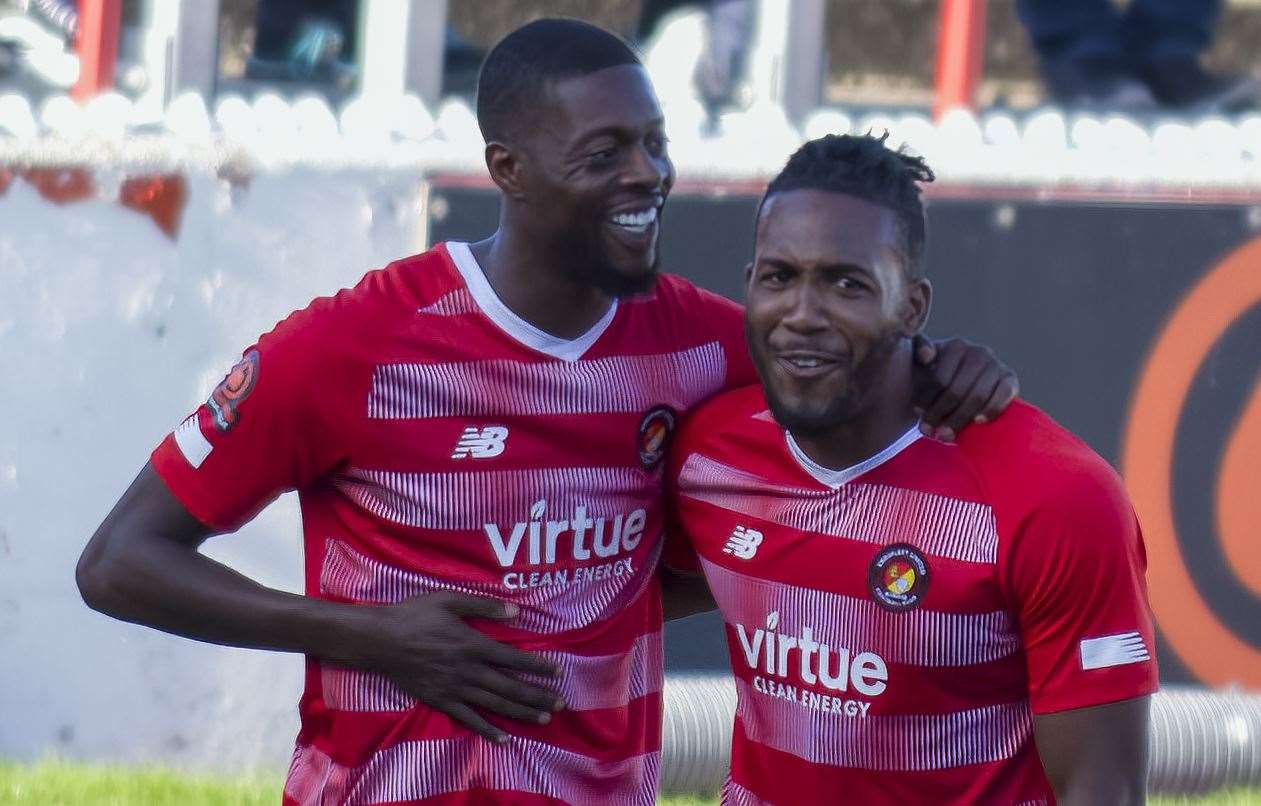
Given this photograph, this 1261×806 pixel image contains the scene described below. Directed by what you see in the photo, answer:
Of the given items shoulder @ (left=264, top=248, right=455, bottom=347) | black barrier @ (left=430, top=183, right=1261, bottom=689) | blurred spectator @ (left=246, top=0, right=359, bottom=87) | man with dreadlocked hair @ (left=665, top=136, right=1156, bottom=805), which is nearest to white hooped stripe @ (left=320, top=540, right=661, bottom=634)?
man with dreadlocked hair @ (left=665, top=136, right=1156, bottom=805)

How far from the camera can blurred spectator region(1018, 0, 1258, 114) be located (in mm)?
6699

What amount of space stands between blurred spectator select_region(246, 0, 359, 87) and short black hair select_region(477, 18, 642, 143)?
303 centimetres

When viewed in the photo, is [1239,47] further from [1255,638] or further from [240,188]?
[240,188]

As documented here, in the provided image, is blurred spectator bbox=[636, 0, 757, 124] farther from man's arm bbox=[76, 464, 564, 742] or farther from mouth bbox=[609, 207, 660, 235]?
man's arm bbox=[76, 464, 564, 742]

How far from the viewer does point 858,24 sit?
805cm

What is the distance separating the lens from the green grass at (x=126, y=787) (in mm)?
4812

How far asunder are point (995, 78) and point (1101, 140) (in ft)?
5.53

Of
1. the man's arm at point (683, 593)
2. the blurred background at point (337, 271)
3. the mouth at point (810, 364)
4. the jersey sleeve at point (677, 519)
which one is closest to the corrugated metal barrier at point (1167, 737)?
the blurred background at point (337, 271)

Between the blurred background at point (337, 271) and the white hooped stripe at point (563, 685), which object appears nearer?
the white hooped stripe at point (563, 685)

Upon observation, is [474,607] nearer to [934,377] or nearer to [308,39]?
[934,377]

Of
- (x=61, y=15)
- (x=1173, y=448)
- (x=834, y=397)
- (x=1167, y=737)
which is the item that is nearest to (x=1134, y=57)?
(x=1173, y=448)

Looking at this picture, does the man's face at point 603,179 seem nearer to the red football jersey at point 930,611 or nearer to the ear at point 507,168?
the ear at point 507,168

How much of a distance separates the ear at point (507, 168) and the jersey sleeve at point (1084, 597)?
100 centimetres

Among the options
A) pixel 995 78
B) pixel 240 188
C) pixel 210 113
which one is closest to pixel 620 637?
pixel 240 188
